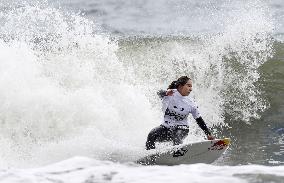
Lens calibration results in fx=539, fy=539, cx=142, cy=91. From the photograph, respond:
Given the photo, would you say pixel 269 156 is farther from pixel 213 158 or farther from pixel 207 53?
pixel 207 53

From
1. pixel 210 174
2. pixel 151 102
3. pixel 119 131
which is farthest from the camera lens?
pixel 151 102

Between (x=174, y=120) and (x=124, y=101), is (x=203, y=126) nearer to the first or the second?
(x=174, y=120)

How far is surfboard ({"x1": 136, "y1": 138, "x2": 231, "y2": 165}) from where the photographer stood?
9.57 metres

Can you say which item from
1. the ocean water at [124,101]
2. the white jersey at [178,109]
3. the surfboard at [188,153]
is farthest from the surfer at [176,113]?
the ocean water at [124,101]

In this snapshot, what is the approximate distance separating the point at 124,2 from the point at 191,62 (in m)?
25.9

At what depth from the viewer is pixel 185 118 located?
33.3 feet

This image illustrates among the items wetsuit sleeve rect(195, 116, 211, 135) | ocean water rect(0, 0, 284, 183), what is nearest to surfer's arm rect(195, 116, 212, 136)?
wetsuit sleeve rect(195, 116, 211, 135)

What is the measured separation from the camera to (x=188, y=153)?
9789 mm

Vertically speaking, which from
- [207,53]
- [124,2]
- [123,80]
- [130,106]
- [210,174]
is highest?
[124,2]

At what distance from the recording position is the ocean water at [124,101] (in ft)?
20.3

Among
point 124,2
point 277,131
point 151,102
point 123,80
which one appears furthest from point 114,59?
point 124,2

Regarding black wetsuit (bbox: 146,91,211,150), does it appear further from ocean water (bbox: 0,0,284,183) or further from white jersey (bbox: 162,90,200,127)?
ocean water (bbox: 0,0,284,183)

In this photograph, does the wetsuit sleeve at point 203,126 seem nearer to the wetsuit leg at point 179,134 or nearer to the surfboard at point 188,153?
the surfboard at point 188,153

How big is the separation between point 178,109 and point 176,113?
0.29ft
